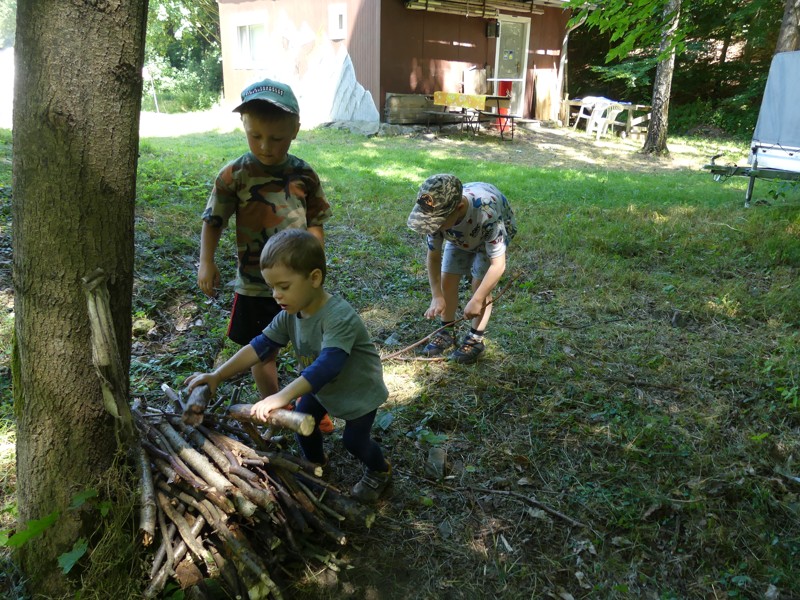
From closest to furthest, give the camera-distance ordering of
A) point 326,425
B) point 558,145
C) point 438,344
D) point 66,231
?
point 66,231 < point 326,425 < point 438,344 < point 558,145

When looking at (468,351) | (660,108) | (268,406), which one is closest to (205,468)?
(268,406)

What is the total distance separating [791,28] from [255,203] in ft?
42.6

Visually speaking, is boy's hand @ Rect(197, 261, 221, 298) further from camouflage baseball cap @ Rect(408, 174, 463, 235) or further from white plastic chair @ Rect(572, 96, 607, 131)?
white plastic chair @ Rect(572, 96, 607, 131)

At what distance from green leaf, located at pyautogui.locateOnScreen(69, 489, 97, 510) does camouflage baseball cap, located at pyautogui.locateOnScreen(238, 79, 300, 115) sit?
1.59m

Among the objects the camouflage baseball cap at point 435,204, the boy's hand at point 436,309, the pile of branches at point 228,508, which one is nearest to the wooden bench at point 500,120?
the boy's hand at point 436,309

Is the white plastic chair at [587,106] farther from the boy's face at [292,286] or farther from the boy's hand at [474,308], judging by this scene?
the boy's face at [292,286]

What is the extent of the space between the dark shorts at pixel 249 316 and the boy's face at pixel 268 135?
0.67 m

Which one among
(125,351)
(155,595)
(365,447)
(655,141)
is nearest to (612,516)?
(365,447)

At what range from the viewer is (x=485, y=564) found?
2348 millimetres

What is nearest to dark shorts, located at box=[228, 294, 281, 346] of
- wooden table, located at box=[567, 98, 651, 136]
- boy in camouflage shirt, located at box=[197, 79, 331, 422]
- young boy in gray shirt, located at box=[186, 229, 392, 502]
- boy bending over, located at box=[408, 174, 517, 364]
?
boy in camouflage shirt, located at box=[197, 79, 331, 422]

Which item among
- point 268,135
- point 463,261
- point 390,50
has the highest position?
point 390,50

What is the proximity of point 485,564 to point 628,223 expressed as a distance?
17.5 feet

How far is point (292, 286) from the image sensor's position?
2160 mm

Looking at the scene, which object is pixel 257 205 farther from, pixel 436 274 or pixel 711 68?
pixel 711 68
